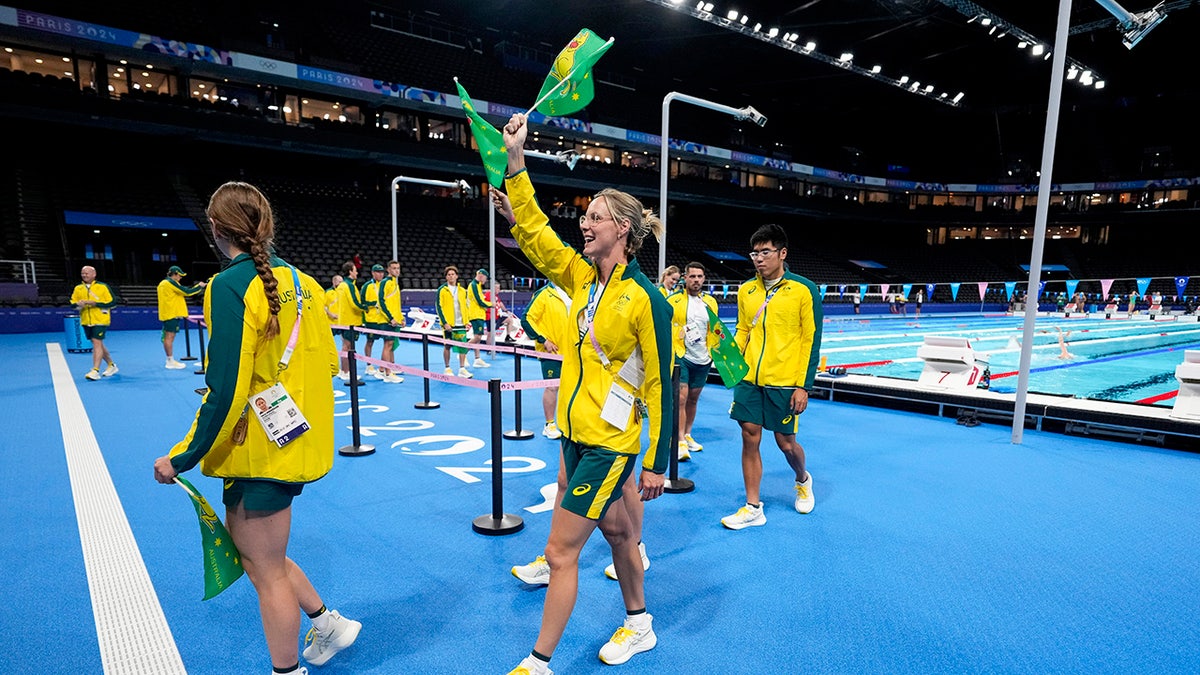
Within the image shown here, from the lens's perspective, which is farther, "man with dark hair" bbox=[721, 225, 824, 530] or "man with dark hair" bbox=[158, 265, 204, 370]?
"man with dark hair" bbox=[158, 265, 204, 370]

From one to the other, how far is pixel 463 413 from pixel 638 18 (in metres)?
27.1

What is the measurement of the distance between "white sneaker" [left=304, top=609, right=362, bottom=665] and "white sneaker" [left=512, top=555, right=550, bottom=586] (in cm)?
85

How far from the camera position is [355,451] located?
5398 mm

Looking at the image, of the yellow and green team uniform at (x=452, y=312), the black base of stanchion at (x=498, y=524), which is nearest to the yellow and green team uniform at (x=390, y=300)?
the yellow and green team uniform at (x=452, y=312)

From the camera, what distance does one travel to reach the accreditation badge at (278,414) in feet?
6.17

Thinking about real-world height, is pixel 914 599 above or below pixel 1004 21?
below

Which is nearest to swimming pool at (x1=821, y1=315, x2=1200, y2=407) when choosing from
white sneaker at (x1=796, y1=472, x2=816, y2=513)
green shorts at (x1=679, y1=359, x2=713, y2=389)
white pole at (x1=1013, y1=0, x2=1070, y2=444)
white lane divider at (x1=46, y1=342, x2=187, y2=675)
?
white pole at (x1=1013, y1=0, x2=1070, y2=444)

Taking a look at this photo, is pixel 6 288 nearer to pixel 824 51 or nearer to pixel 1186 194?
pixel 824 51

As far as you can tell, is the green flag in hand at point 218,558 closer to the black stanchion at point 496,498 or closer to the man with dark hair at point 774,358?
the black stanchion at point 496,498

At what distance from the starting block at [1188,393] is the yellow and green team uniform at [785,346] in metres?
4.86

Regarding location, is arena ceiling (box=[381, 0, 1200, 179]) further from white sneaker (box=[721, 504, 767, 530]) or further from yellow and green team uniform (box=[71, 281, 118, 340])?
white sneaker (box=[721, 504, 767, 530])

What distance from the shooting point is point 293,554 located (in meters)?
3.43

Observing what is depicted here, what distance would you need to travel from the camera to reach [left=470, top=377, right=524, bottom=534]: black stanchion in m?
3.57

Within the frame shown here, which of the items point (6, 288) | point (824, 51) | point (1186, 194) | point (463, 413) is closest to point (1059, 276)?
point (1186, 194)
